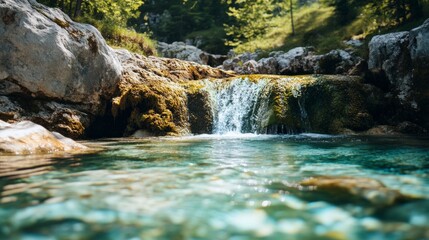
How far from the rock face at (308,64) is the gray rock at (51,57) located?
10146 millimetres

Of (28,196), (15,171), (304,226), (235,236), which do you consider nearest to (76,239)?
(235,236)

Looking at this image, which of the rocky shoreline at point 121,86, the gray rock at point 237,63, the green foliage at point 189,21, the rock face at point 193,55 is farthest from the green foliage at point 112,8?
the green foliage at point 189,21

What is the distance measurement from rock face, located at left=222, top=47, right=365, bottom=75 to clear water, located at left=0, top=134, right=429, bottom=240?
12566 millimetres

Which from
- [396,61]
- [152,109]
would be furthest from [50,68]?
[396,61]

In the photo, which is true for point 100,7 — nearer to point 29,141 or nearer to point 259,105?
point 259,105

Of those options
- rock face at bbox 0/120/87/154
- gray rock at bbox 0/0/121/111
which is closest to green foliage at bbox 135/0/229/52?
gray rock at bbox 0/0/121/111

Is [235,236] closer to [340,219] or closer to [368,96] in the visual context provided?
[340,219]

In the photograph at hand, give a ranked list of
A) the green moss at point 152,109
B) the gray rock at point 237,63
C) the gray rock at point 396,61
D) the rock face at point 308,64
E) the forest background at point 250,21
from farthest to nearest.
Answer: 1. the gray rock at point 237,63
2. the forest background at point 250,21
3. the rock face at point 308,64
4. the green moss at point 152,109
5. the gray rock at point 396,61

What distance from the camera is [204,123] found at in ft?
47.8

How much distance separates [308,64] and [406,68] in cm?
609

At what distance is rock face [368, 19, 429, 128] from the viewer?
12.0 m

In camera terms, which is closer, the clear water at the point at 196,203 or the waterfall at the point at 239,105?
the clear water at the point at 196,203

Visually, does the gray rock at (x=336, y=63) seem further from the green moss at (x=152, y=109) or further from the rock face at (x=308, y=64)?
the green moss at (x=152, y=109)

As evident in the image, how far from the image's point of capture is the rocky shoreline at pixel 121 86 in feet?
34.6
